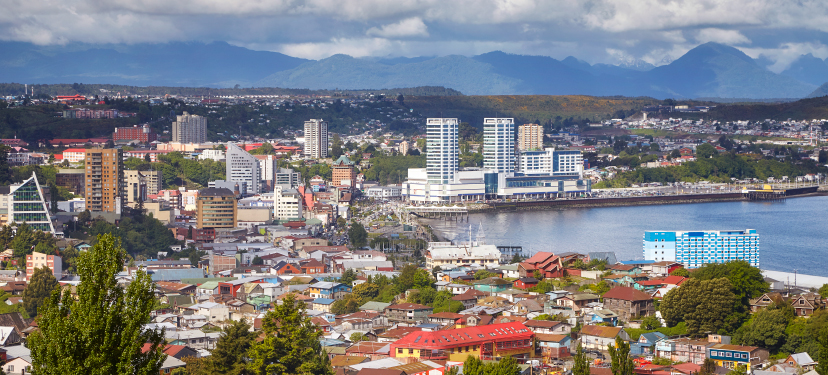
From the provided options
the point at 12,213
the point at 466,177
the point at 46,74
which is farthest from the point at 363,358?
the point at 46,74

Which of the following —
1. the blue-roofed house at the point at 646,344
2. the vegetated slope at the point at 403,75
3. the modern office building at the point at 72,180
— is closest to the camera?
the blue-roofed house at the point at 646,344

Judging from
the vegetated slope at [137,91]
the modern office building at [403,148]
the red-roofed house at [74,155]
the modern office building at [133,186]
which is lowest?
the modern office building at [133,186]

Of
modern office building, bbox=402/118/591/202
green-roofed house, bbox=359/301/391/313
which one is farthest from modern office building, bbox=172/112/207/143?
green-roofed house, bbox=359/301/391/313

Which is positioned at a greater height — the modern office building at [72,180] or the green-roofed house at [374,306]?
the modern office building at [72,180]

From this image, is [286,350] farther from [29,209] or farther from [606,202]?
[606,202]

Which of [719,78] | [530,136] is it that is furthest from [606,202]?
[719,78]

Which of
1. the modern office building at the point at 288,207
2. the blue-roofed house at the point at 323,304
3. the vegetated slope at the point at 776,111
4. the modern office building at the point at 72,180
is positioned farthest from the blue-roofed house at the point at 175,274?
the vegetated slope at the point at 776,111

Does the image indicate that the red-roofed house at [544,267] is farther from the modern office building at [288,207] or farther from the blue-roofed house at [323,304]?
the modern office building at [288,207]
